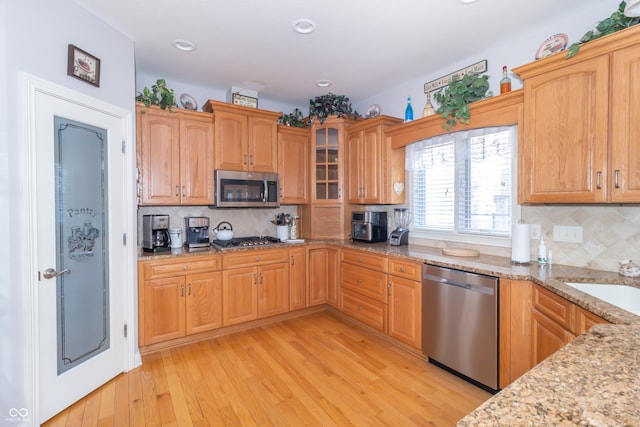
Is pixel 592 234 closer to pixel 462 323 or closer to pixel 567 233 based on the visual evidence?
pixel 567 233

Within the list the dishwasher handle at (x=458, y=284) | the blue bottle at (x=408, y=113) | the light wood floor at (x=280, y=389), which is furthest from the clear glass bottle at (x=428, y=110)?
the light wood floor at (x=280, y=389)

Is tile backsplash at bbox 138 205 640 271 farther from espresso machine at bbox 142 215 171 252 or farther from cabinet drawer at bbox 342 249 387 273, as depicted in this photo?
espresso machine at bbox 142 215 171 252

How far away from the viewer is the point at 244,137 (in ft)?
11.8

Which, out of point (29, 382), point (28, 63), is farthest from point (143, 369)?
point (28, 63)

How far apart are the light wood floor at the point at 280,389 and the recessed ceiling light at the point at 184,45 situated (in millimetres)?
2789

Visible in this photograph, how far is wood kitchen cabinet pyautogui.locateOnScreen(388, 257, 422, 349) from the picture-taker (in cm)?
276

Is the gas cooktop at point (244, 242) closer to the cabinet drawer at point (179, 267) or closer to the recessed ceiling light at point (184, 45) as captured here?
the cabinet drawer at point (179, 267)

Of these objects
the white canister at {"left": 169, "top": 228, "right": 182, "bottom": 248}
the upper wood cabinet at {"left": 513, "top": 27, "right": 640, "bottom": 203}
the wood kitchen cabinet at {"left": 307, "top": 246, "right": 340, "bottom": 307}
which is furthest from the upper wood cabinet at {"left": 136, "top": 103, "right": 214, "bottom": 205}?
the upper wood cabinet at {"left": 513, "top": 27, "right": 640, "bottom": 203}

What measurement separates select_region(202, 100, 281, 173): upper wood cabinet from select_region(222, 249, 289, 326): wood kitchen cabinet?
1.03 metres

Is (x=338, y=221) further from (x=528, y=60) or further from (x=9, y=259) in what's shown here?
(x=9, y=259)

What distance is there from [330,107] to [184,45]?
1.78m

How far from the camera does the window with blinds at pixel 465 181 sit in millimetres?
2789

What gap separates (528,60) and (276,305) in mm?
3374

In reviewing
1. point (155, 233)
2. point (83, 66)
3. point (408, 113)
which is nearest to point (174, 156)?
point (155, 233)
